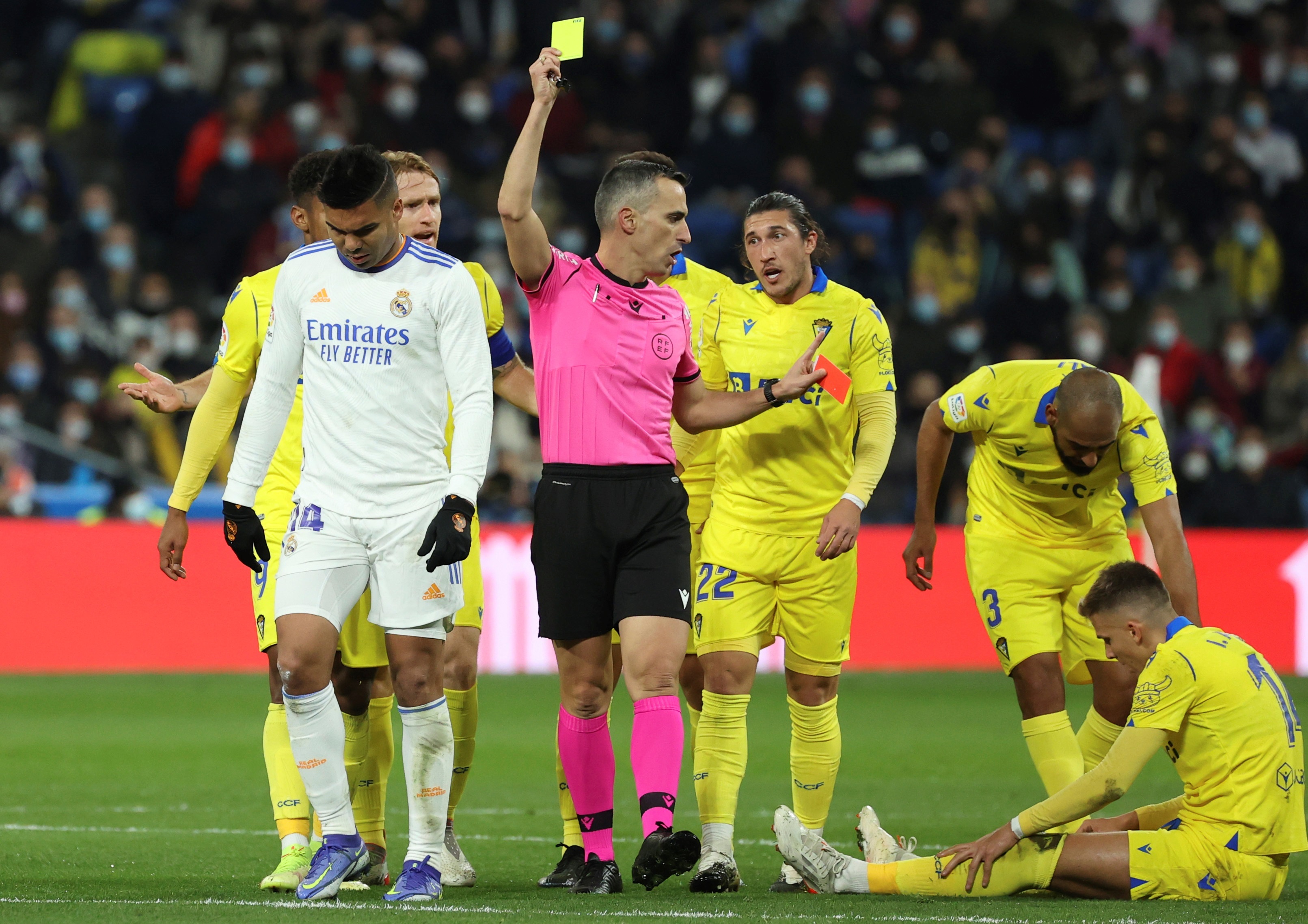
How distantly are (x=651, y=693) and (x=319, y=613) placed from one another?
1117 millimetres

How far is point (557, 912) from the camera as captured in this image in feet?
17.4

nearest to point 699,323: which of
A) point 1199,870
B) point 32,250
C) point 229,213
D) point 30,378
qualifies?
point 1199,870

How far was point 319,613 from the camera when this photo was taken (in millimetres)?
5426

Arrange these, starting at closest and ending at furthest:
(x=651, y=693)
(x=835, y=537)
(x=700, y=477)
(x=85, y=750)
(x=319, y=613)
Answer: (x=319, y=613) → (x=651, y=693) → (x=835, y=537) → (x=700, y=477) → (x=85, y=750)

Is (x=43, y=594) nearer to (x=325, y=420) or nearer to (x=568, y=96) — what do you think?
(x=568, y=96)

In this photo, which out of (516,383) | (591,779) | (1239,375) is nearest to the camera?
(591,779)

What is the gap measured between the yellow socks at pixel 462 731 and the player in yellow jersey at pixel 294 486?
11 millimetres

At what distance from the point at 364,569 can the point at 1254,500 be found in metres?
12.4

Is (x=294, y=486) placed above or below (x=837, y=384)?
below

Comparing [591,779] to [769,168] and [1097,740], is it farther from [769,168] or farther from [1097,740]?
[769,168]

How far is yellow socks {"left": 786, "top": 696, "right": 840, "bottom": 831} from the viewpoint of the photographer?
6629 mm

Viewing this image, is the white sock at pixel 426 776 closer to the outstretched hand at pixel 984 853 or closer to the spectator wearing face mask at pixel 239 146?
the outstretched hand at pixel 984 853

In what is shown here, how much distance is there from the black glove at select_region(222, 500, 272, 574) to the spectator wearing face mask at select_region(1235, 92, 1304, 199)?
1609 centimetres

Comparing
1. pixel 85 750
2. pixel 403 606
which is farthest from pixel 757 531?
pixel 85 750
